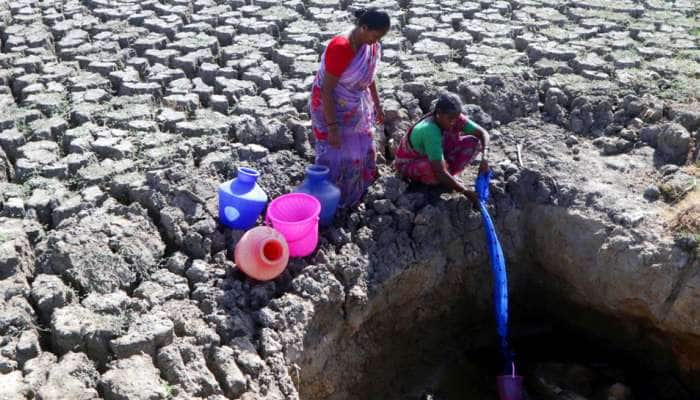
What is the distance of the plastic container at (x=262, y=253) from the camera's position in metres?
4.01

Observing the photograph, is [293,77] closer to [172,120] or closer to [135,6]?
[172,120]

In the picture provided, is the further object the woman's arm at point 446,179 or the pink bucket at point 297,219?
the woman's arm at point 446,179

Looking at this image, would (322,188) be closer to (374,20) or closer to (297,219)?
(297,219)

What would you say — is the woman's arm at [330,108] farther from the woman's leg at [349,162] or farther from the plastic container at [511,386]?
the plastic container at [511,386]

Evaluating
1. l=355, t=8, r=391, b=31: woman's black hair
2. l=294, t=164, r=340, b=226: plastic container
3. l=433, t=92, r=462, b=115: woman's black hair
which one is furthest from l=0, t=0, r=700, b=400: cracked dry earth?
l=355, t=8, r=391, b=31: woman's black hair

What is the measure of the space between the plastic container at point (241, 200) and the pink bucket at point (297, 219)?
8cm

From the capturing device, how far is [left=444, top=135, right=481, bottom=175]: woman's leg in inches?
189

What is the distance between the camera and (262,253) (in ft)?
13.2

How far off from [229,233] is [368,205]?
2.92 ft

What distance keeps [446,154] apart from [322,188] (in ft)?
2.79

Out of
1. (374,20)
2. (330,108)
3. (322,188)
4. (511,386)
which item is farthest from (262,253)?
(511,386)

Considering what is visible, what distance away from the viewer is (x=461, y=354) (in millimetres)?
5242

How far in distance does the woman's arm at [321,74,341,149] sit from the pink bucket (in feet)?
1.19

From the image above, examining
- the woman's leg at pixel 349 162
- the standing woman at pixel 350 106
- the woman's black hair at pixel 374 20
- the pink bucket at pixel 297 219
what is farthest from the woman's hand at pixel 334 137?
the woman's black hair at pixel 374 20
